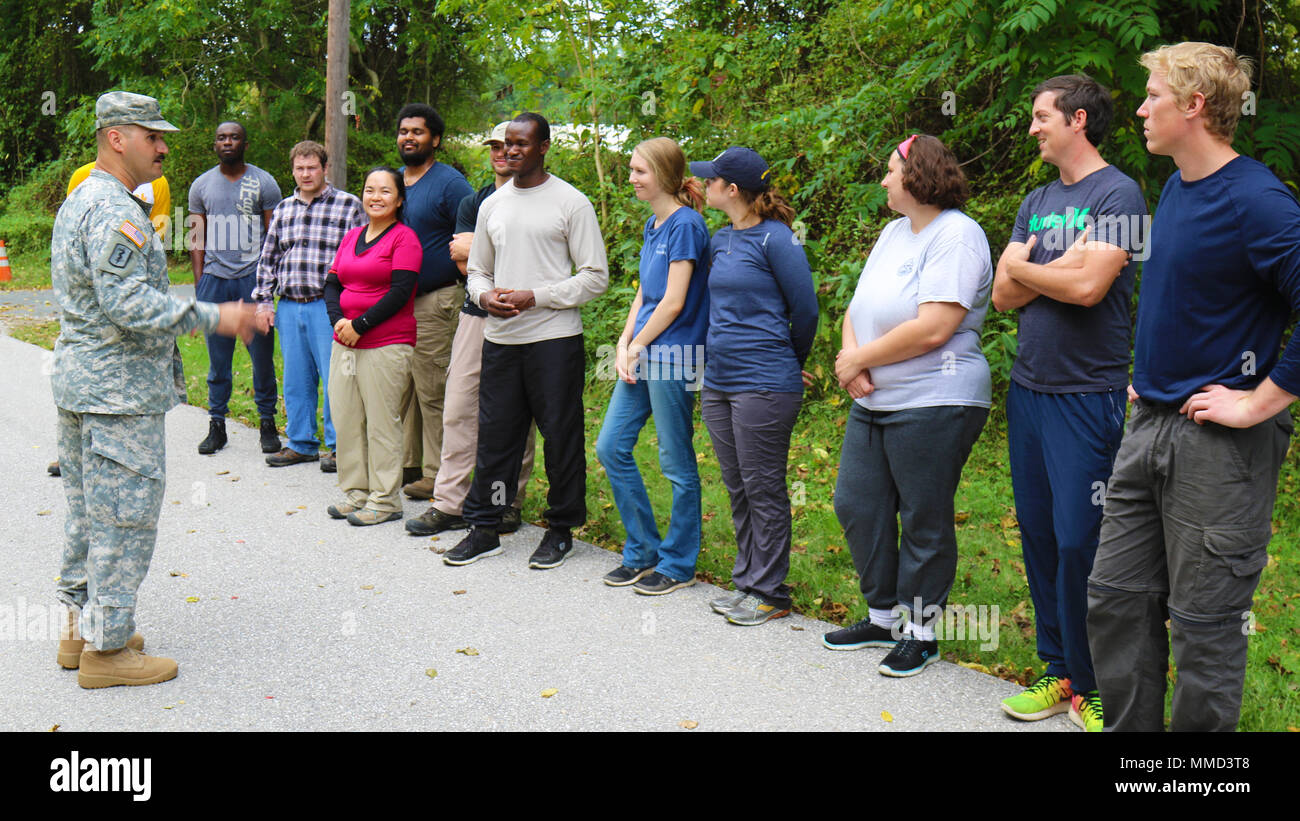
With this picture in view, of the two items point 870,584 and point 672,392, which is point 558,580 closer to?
point 672,392

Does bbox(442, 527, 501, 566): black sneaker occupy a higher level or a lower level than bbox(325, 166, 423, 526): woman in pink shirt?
lower

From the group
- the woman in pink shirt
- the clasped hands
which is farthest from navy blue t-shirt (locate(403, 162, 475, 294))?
the clasped hands

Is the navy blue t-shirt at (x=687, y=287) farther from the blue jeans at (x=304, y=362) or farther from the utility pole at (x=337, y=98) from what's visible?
the utility pole at (x=337, y=98)

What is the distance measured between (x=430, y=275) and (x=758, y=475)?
294 centimetres

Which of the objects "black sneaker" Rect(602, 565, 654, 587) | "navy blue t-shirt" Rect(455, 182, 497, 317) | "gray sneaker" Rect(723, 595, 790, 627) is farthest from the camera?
"navy blue t-shirt" Rect(455, 182, 497, 317)

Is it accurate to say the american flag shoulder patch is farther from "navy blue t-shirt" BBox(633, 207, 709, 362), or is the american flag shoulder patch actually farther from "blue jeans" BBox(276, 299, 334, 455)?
"blue jeans" BBox(276, 299, 334, 455)

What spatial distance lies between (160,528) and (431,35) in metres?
19.1

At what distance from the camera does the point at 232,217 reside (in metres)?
8.48

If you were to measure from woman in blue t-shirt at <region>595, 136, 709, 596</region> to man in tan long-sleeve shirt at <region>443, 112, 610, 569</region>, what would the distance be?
1.29ft

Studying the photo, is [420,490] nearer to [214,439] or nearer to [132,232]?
[214,439]

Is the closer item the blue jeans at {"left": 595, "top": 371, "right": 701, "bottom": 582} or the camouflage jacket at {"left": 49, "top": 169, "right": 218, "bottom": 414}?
the camouflage jacket at {"left": 49, "top": 169, "right": 218, "bottom": 414}

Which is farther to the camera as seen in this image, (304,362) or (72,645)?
(304,362)

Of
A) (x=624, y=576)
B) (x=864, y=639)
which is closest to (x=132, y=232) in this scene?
(x=624, y=576)

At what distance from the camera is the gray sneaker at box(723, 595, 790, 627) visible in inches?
202
